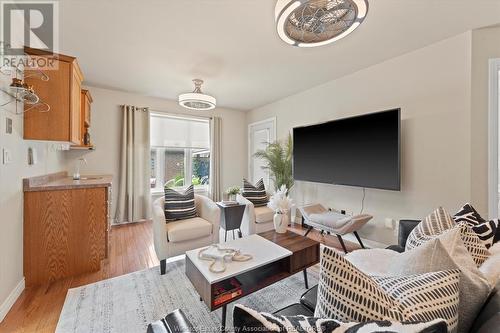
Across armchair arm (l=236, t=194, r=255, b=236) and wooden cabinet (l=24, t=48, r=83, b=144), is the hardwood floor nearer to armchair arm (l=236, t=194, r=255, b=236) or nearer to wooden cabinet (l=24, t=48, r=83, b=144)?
armchair arm (l=236, t=194, r=255, b=236)

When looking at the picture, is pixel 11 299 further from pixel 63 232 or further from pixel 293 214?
pixel 293 214

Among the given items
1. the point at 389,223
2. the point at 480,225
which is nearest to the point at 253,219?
the point at 389,223

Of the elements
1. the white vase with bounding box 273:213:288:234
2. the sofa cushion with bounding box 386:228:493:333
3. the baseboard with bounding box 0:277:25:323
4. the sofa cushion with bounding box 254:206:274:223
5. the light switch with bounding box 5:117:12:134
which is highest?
the light switch with bounding box 5:117:12:134

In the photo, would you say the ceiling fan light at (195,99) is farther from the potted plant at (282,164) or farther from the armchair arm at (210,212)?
the potted plant at (282,164)

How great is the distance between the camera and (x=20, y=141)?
1.90 meters

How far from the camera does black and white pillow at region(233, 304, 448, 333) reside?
0.47 metres

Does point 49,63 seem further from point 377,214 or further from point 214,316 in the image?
point 377,214

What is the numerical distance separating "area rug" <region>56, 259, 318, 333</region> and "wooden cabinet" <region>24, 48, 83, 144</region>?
151 centimetres

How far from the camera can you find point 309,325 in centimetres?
51

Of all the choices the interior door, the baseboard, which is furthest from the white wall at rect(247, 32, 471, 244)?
the baseboard

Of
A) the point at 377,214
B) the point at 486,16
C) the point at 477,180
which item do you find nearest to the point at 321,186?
the point at 377,214

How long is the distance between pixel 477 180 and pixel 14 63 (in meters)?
4.46

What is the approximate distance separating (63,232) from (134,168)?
208cm

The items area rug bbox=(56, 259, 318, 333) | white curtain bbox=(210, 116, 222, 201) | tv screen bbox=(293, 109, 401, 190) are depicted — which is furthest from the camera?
white curtain bbox=(210, 116, 222, 201)
